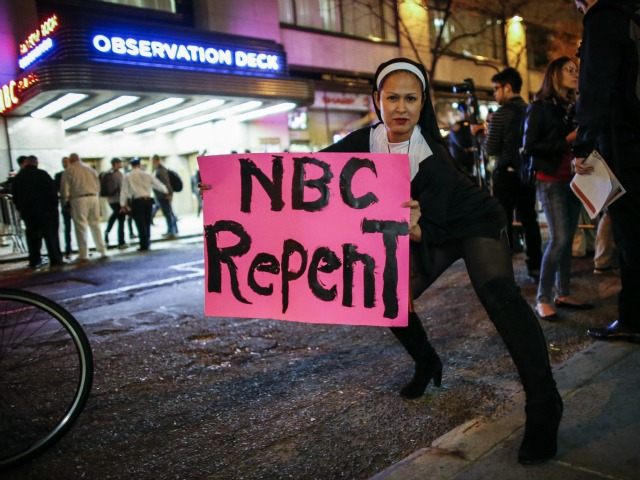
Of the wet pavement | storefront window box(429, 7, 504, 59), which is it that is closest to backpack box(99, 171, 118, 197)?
the wet pavement

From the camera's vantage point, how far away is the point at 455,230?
2570 mm

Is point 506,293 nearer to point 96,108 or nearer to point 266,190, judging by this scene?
point 266,190

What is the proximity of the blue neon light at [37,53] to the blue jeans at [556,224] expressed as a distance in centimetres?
1130

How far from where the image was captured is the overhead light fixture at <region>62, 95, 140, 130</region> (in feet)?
46.3

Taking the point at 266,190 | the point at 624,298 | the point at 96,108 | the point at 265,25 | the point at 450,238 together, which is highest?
the point at 265,25

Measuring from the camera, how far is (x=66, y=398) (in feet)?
11.4

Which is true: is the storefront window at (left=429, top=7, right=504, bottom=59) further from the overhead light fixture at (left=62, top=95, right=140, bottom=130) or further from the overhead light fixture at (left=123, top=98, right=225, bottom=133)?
the overhead light fixture at (left=62, top=95, right=140, bottom=130)

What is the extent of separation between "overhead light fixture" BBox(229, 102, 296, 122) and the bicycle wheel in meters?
14.4

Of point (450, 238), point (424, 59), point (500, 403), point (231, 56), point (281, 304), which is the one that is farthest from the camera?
point (424, 59)

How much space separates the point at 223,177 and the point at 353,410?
1.40 meters

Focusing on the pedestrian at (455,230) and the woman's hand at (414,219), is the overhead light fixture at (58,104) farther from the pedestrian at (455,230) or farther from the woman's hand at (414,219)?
the woman's hand at (414,219)

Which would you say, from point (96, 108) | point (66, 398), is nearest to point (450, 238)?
point (66, 398)

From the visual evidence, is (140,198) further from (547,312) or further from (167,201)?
(547,312)

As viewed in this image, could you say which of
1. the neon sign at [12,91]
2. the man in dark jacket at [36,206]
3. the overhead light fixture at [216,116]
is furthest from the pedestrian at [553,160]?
the overhead light fixture at [216,116]
